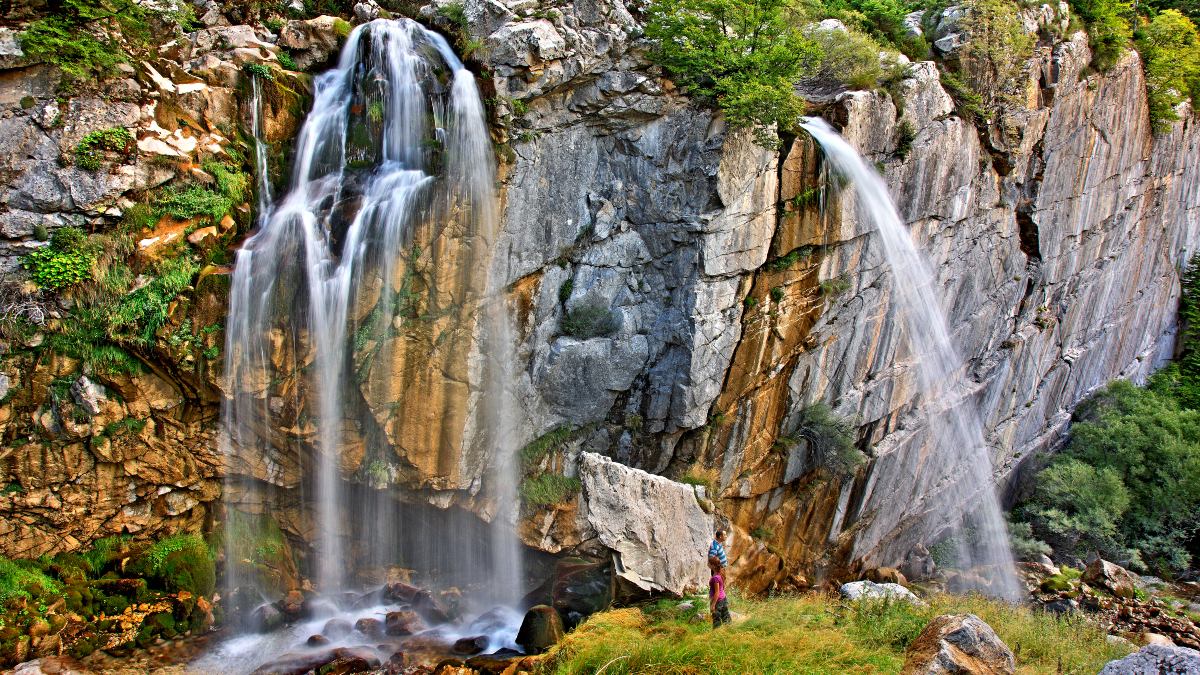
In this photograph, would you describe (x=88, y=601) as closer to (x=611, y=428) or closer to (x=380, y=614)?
(x=380, y=614)

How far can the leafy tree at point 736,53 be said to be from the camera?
11094 mm

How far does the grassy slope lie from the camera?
678 cm

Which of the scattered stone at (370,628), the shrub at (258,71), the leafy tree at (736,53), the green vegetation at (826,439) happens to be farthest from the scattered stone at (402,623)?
the leafy tree at (736,53)

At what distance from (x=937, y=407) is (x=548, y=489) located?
1068 cm

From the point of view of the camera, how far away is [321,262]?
10.8m

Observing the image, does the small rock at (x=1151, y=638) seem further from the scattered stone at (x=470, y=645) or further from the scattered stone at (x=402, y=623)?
the scattered stone at (x=402, y=623)

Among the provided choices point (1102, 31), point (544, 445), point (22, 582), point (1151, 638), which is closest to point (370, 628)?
point (544, 445)

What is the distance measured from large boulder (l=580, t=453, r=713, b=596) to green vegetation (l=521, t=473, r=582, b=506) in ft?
9.48

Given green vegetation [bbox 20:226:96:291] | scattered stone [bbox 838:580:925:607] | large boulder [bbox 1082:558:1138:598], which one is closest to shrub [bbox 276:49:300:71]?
green vegetation [bbox 20:226:96:291]

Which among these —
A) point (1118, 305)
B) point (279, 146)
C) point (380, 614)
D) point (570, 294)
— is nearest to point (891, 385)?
point (570, 294)

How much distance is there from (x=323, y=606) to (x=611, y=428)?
603cm

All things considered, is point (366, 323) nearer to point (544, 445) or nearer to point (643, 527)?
point (544, 445)

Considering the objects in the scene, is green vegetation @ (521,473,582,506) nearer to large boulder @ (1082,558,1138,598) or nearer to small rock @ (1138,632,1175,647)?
small rock @ (1138,632,1175,647)

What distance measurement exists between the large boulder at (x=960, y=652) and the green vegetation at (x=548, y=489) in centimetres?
654
